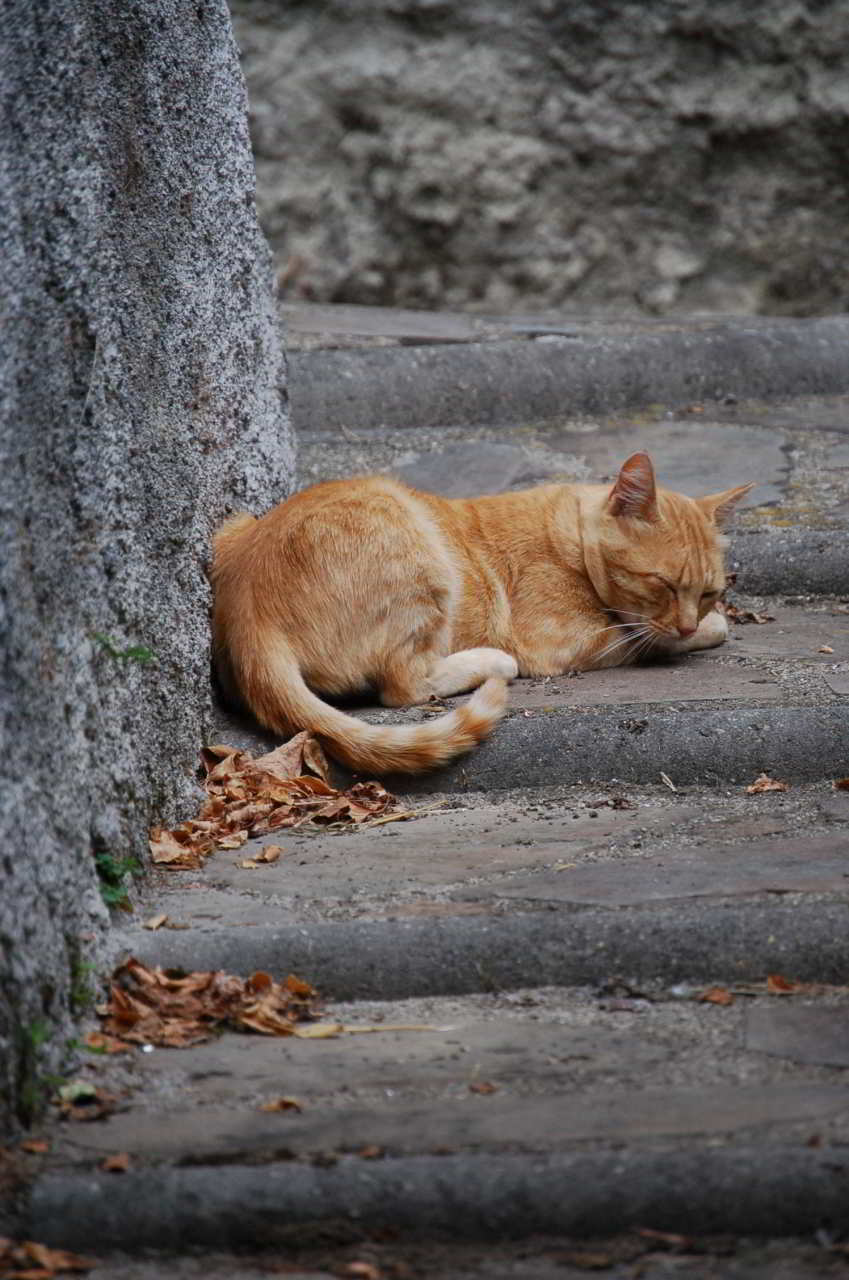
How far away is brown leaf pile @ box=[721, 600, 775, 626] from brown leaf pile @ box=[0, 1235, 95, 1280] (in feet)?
10.2

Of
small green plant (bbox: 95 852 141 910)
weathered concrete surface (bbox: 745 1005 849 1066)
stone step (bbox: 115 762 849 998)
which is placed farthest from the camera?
small green plant (bbox: 95 852 141 910)

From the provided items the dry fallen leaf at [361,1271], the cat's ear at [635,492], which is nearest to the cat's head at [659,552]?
the cat's ear at [635,492]

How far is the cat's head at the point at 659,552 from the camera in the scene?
437 cm

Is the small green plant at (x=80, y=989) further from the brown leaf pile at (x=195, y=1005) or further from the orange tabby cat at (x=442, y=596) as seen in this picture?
the orange tabby cat at (x=442, y=596)

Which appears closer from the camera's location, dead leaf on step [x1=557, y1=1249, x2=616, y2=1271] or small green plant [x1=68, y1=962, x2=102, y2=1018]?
dead leaf on step [x1=557, y1=1249, x2=616, y2=1271]

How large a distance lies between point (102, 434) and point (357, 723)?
3.55 ft

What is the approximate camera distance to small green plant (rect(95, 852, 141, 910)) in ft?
9.39

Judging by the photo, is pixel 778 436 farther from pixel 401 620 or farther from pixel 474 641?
pixel 401 620

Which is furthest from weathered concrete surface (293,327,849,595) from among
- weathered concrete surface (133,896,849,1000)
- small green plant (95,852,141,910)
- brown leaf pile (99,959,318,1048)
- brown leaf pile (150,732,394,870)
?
brown leaf pile (99,959,318,1048)

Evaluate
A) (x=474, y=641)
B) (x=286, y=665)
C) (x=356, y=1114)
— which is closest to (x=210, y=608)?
(x=286, y=665)

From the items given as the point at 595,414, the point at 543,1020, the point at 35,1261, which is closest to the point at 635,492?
the point at 595,414

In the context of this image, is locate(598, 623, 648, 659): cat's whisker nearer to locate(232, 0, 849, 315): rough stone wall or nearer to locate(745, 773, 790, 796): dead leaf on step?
locate(745, 773, 790, 796): dead leaf on step

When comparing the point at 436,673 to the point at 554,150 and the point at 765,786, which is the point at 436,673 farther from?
the point at 554,150

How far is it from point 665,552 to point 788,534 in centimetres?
66
